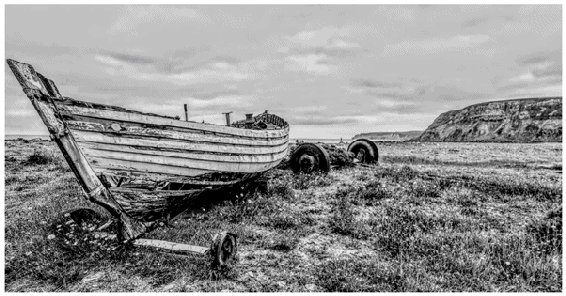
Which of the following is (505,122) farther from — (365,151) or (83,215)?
(83,215)

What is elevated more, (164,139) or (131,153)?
(164,139)

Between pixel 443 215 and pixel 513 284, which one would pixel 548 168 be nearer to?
pixel 443 215

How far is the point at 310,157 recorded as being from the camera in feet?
44.8

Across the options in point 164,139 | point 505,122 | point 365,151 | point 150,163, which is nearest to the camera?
Answer: point 150,163

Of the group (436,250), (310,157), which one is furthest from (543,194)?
(310,157)

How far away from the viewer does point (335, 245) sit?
269 inches

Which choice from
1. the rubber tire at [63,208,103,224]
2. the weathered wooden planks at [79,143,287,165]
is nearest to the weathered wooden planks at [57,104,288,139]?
the weathered wooden planks at [79,143,287,165]

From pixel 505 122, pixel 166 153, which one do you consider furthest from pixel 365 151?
pixel 505 122

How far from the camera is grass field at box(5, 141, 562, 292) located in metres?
5.31

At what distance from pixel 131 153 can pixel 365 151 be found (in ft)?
45.8

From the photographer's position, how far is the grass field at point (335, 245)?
17.4 feet

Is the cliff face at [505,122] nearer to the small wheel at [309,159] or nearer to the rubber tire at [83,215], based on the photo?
the small wheel at [309,159]

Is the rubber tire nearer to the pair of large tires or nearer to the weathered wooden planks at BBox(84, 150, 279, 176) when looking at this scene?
the weathered wooden planks at BBox(84, 150, 279, 176)

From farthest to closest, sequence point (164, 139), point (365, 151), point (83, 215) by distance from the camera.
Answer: point (365, 151) → point (83, 215) → point (164, 139)
